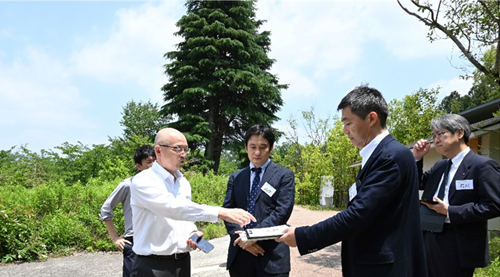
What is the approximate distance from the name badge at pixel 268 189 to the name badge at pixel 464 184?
1.60m

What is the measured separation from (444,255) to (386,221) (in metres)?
1.56

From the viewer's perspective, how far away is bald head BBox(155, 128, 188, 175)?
119 inches

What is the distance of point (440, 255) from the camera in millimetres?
3217

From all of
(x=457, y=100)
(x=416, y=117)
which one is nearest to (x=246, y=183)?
(x=416, y=117)

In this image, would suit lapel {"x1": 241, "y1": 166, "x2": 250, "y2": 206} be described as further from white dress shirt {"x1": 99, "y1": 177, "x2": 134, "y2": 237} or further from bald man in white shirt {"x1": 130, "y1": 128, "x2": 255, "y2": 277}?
white dress shirt {"x1": 99, "y1": 177, "x2": 134, "y2": 237}

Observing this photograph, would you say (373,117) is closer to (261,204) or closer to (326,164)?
(261,204)

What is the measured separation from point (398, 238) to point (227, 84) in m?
27.7

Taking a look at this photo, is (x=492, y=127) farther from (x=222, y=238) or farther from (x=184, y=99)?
(x=184, y=99)

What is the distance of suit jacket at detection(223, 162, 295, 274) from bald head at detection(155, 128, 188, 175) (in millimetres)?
696

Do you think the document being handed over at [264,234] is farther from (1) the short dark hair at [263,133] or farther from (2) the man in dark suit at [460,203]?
(2) the man in dark suit at [460,203]

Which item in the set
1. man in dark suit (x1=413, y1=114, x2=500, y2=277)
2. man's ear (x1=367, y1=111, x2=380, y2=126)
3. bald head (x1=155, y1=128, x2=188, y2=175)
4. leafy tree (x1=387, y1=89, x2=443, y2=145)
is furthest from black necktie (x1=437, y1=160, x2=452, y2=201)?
leafy tree (x1=387, y1=89, x2=443, y2=145)

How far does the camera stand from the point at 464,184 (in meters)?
3.18

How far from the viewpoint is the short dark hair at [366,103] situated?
219cm

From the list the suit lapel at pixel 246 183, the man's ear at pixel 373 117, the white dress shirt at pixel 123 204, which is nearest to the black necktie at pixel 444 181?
the man's ear at pixel 373 117
